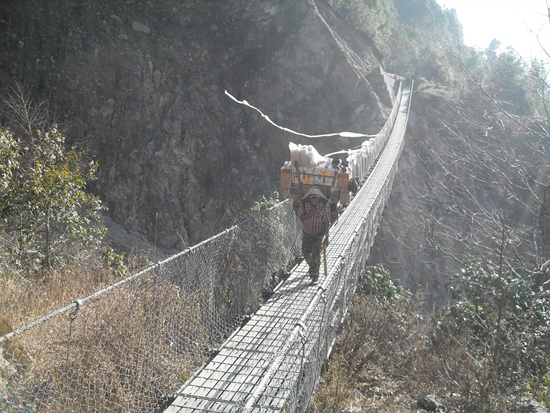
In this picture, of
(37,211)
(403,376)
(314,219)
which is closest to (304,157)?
(314,219)

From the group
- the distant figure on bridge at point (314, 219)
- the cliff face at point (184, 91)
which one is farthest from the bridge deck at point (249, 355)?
the cliff face at point (184, 91)

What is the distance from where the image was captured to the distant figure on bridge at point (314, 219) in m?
6.15

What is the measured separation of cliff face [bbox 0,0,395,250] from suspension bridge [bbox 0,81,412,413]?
13.1 meters

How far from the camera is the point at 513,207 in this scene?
66.5 feet

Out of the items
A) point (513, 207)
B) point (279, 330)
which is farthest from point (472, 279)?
point (513, 207)

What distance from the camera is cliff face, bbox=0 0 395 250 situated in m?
20.0

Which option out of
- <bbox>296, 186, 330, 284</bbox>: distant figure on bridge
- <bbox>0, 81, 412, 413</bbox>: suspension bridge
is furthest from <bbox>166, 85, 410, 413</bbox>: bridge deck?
<bbox>296, 186, 330, 284</bbox>: distant figure on bridge

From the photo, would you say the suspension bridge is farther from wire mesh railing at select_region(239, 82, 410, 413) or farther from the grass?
the grass

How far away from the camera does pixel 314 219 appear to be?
6.15 m

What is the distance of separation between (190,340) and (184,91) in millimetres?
18692

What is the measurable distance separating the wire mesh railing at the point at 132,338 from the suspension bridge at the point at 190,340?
13 mm

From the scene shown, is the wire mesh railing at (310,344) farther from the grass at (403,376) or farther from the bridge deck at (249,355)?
the grass at (403,376)

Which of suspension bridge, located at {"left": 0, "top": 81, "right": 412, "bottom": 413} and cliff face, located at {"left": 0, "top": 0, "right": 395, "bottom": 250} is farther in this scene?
cliff face, located at {"left": 0, "top": 0, "right": 395, "bottom": 250}

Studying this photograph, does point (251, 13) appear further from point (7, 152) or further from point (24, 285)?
point (24, 285)
